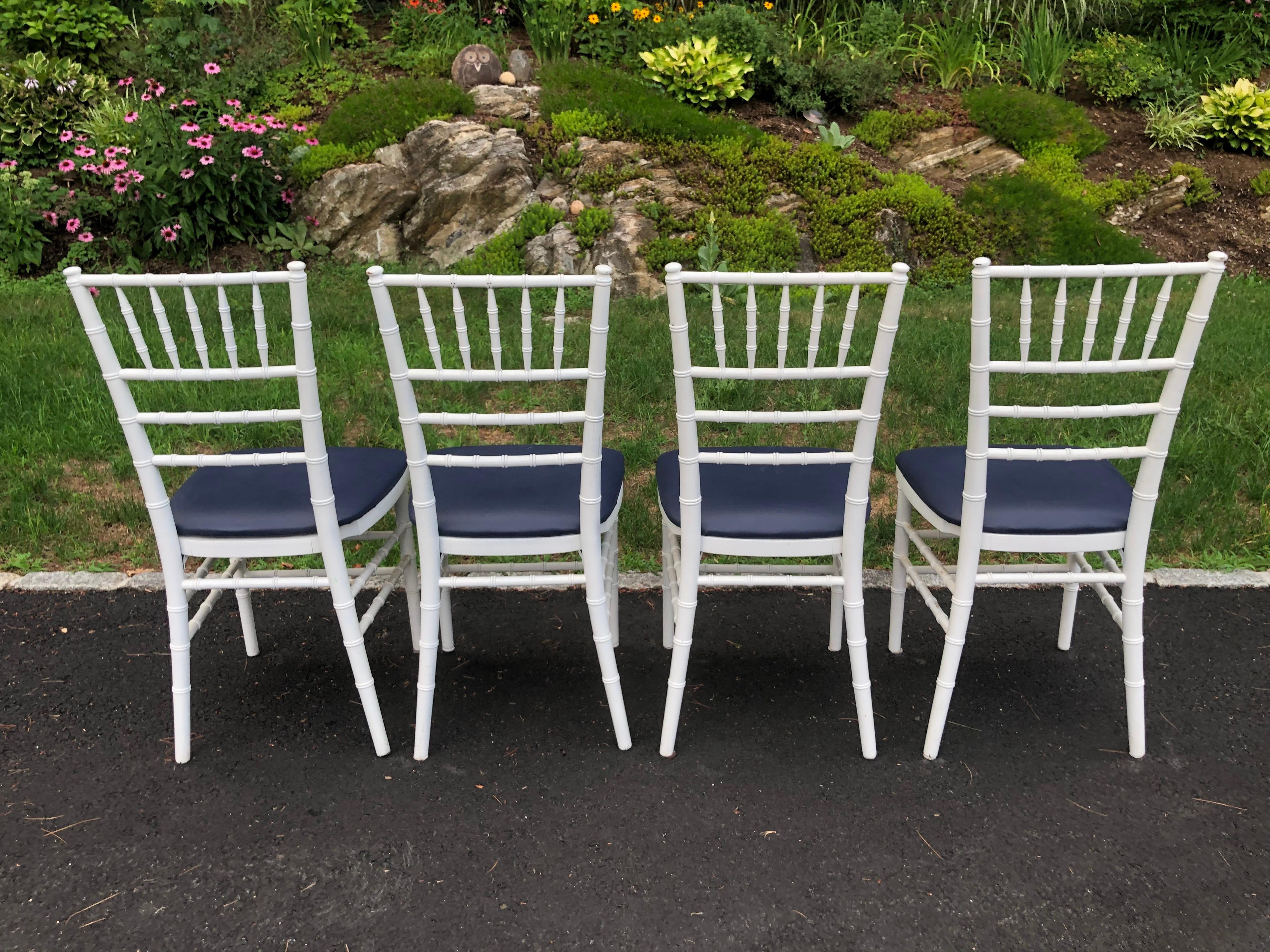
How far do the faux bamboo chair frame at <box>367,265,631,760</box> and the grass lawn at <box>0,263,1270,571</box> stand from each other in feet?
3.69

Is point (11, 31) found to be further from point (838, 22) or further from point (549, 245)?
point (838, 22)

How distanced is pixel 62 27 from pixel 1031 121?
27.4 feet

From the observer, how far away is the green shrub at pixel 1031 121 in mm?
7680

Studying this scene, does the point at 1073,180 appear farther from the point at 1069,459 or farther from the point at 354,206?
the point at 1069,459

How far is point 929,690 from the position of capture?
9.82 ft

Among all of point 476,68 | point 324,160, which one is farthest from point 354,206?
point 476,68

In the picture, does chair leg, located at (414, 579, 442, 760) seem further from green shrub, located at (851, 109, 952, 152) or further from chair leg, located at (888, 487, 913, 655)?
green shrub, located at (851, 109, 952, 152)

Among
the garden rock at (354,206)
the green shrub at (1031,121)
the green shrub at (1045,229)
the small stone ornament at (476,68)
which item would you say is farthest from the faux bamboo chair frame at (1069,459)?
the small stone ornament at (476,68)

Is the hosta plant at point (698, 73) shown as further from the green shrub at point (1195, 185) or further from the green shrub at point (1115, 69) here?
the green shrub at point (1195, 185)

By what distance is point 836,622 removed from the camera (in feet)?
10.4

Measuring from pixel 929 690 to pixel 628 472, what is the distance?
184 centimetres

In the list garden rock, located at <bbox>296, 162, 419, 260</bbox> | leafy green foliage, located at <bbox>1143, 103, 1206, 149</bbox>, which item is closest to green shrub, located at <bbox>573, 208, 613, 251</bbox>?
garden rock, located at <bbox>296, 162, 419, 260</bbox>

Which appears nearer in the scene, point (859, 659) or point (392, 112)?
point (859, 659)

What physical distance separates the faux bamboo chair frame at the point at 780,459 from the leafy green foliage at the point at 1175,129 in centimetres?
728
